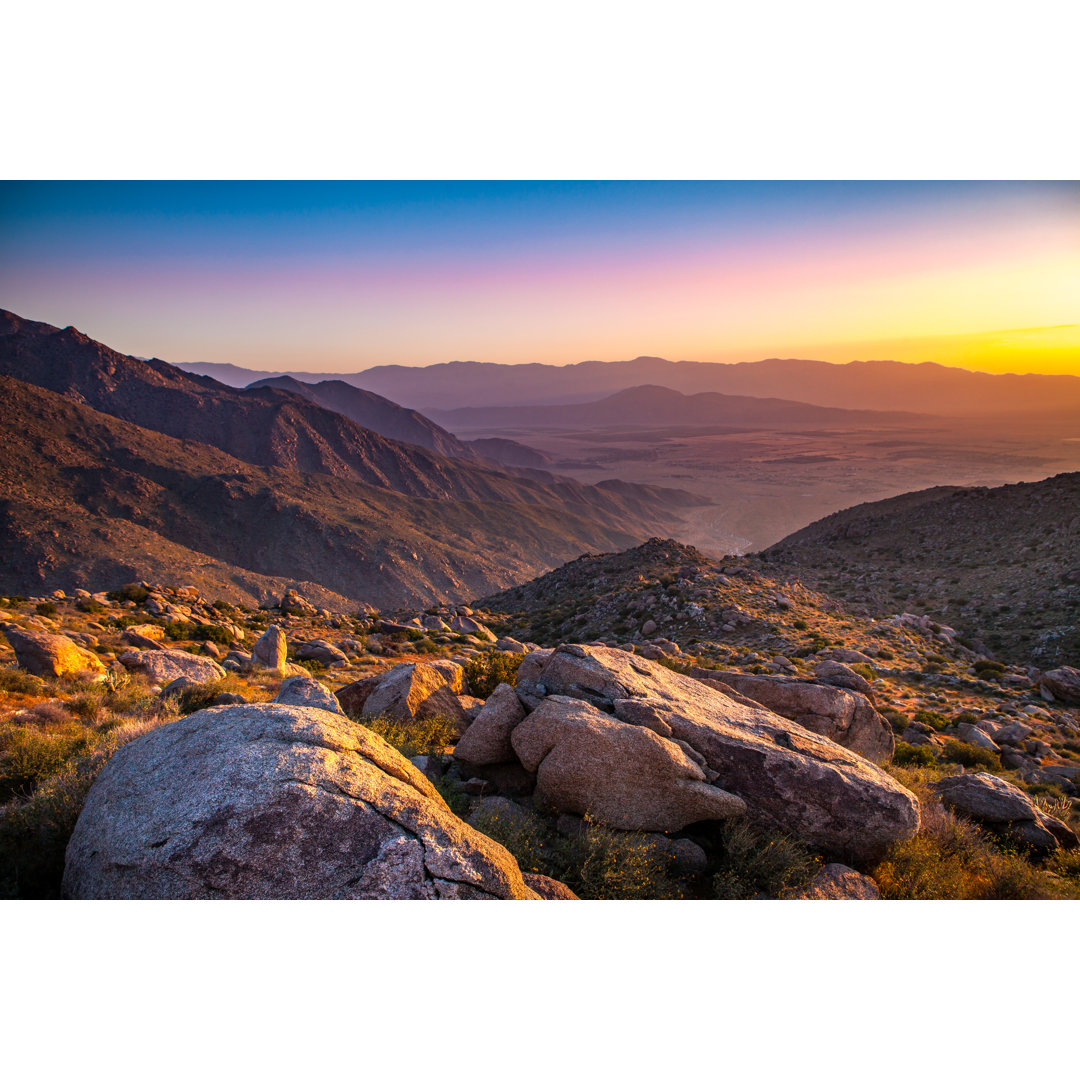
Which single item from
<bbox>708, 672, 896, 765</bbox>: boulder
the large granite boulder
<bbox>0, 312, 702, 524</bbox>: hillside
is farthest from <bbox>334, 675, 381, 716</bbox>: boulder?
<bbox>0, 312, 702, 524</bbox>: hillside

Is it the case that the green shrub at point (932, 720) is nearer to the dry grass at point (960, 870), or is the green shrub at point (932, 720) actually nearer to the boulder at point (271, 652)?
the dry grass at point (960, 870)

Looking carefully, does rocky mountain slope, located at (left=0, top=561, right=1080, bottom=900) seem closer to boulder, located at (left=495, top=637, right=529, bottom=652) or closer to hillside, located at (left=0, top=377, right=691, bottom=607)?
boulder, located at (left=495, top=637, right=529, bottom=652)

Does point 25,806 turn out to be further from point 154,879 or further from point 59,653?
point 59,653

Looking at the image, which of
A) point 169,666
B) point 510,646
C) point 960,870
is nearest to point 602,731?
point 960,870

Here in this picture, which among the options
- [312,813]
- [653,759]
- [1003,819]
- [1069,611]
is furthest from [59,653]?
[1069,611]

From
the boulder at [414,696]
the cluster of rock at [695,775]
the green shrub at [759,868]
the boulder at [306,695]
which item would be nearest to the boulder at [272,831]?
the cluster of rock at [695,775]

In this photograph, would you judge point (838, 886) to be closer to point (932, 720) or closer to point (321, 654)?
point (932, 720)
